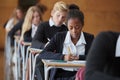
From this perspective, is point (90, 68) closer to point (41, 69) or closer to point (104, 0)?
point (41, 69)

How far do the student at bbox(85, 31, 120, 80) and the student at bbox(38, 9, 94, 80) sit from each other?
56.4 inches

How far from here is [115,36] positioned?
7.22 ft

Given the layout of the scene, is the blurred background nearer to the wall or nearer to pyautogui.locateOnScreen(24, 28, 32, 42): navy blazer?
the wall

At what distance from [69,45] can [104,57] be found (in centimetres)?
175

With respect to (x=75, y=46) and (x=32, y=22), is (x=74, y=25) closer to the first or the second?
(x=75, y=46)

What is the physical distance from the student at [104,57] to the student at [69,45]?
4.70 feet

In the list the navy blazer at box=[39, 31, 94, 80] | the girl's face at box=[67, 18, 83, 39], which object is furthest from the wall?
the girl's face at box=[67, 18, 83, 39]

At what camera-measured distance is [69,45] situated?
12.5 ft

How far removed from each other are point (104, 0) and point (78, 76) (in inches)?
316

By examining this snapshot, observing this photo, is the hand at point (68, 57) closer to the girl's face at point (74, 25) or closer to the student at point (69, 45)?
the student at point (69, 45)

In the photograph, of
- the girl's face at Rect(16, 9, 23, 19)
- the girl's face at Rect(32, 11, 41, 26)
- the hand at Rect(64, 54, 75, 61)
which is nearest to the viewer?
the hand at Rect(64, 54, 75, 61)

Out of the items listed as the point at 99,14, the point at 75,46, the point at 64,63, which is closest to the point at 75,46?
the point at 75,46

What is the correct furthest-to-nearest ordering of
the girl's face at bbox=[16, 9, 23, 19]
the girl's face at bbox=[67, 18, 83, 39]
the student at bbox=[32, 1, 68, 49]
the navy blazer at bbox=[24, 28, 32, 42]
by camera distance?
1. the girl's face at bbox=[16, 9, 23, 19]
2. the navy blazer at bbox=[24, 28, 32, 42]
3. the student at bbox=[32, 1, 68, 49]
4. the girl's face at bbox=[67, 18, 83, 39]

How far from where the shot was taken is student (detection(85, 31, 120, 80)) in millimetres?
2002
